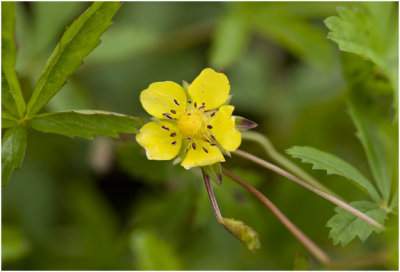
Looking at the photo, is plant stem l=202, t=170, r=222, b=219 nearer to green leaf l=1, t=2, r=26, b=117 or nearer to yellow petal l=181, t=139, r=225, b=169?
yellow petal l=181, t=139, r=225, b=169

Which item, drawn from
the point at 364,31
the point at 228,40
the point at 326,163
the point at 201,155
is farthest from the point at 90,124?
the point at 228,40

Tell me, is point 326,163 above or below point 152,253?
above

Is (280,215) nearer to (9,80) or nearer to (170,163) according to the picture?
(170,163)

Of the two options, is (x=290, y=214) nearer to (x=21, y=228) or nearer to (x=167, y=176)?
(x=167, y=176)

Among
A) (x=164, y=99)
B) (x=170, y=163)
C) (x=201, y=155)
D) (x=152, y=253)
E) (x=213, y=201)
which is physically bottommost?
(x=152, y=253)

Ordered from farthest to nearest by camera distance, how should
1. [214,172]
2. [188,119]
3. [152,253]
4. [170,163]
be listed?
[170,163] < [152,253] < [188,119] < [214,172]


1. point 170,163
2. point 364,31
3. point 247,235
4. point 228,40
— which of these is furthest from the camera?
point 228,40

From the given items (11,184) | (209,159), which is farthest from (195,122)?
(11,184)
